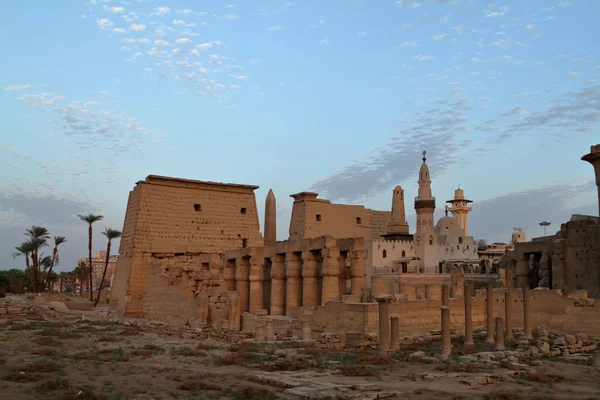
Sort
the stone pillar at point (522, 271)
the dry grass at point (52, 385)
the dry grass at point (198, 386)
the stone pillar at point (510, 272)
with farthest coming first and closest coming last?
the stone pillar at point (510, 272)
the stone pillar at point (522, 271)
the dry grass at point (198, 386)
the dry grass at point (52, 385)

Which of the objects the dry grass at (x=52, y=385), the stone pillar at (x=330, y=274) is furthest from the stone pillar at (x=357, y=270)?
the dry grass at (x=52, y=385)

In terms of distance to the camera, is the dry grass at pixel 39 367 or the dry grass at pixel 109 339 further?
the dry grass at pixel 109 339

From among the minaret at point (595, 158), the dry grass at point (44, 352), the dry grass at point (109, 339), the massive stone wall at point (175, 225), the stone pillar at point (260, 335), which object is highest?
the minaret at point (595, 158)

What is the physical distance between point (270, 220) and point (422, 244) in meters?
22.8

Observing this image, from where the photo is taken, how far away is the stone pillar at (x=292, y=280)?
71.7 ft

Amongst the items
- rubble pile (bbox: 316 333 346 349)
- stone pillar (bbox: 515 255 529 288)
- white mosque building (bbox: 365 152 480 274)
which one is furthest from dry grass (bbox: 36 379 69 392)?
white mosque building (bbox: 365 152 480 274)

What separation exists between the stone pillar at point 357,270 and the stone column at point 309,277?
200cm

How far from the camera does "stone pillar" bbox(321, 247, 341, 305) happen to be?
19766mm

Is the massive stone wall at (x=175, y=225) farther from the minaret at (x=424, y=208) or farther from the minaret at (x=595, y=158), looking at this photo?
the minaret at (x=424, y=208)

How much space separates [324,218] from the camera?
40906 millimetres

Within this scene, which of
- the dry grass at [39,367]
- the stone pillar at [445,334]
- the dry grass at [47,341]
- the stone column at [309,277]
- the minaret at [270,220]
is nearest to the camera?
the dry grass at [39,367]

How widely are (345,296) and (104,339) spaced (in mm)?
7316

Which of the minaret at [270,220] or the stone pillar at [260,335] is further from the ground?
the minaret at [270,220]

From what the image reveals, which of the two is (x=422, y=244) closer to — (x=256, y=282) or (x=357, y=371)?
(x=256, y=282)
